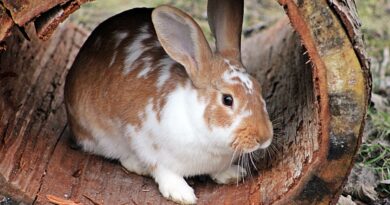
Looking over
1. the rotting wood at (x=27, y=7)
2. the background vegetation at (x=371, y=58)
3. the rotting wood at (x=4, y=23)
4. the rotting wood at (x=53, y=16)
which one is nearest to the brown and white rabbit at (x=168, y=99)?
the rotting wood at (x=53, y=16)

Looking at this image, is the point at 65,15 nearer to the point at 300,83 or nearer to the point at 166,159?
the point at 166,159

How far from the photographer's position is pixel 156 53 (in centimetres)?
451

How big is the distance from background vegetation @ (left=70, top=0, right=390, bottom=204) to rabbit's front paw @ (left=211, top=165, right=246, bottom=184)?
594 millimetres

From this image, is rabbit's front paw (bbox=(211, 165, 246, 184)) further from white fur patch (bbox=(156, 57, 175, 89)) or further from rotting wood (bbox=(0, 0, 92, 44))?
rotting wood (bbox=(0, 0, 92, 44))

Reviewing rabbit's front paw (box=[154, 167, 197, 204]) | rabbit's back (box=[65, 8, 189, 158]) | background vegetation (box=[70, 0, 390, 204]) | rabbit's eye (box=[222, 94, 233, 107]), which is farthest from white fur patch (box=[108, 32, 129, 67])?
background vegetation (box=[70, 0, 390, 204])

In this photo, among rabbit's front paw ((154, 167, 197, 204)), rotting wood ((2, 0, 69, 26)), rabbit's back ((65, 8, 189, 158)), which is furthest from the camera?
rabbit's back ((65, 8, 189, 158))

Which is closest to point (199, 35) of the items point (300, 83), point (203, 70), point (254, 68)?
point (203, 70)

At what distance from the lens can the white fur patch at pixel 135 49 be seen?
14.7ft

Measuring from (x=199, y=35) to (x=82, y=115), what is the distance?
3.16ft

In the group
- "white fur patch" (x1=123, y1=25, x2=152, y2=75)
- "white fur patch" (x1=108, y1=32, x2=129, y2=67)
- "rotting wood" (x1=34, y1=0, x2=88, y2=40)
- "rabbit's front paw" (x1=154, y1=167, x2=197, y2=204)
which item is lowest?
"rabbit's front paw" (x1=154, y1=167, x2=197, y2=204)

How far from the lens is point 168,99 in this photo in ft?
13.8

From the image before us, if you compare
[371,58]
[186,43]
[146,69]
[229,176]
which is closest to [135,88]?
[146,69]

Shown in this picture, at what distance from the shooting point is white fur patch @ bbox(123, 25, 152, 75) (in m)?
4.47

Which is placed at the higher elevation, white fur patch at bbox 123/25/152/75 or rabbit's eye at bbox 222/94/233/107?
white fur patch at bbox 123/25/152/75
